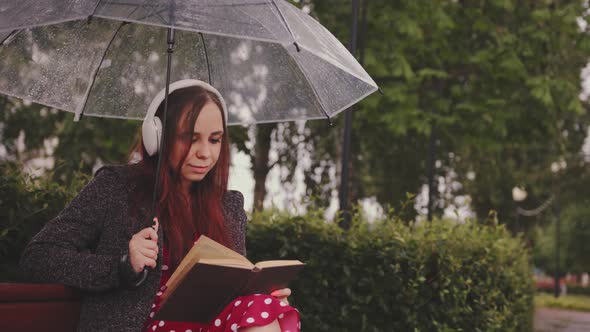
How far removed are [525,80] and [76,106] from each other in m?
8.18

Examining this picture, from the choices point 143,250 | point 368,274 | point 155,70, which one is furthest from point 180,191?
point 368,274

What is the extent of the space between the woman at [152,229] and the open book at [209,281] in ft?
0.22

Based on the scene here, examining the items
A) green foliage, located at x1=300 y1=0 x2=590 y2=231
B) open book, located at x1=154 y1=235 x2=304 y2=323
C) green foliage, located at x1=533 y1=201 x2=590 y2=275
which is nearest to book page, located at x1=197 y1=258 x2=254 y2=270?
open book, located at x1=154 y1=235 x2=304 y2=323

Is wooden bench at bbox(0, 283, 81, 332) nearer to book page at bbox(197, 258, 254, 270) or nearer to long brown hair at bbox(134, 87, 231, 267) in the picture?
long brown hair at bbox(134, 87, 231, 267)

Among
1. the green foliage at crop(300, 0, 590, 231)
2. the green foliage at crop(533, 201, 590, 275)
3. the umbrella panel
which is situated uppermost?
the green foliage at crop(300, 0, 590, 231)

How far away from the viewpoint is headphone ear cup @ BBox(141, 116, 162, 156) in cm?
348

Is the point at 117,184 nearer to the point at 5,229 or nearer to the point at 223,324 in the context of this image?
the point at 223,324

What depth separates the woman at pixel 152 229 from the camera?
317 centimetres

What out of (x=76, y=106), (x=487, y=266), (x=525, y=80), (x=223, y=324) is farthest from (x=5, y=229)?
(x=525, y=80)

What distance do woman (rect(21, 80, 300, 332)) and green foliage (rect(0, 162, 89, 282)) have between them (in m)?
1.11

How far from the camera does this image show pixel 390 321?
6.04m

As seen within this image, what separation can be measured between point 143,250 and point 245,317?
1.53ft

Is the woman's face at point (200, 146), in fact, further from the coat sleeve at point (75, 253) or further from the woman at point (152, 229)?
the coat sleeve at point (75, 253)

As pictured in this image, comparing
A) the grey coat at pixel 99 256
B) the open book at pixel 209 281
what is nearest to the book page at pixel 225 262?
the open book at pixel 209 281
